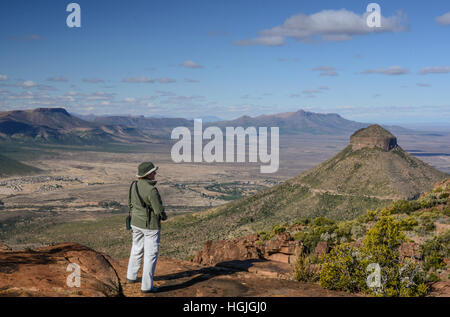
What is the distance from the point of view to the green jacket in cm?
840

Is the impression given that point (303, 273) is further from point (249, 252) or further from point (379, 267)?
point (249, 252)

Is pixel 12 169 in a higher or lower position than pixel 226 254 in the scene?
lower

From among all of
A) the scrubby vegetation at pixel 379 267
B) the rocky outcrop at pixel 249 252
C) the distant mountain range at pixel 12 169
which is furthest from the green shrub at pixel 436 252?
the distant mountain range at pixel 12 169

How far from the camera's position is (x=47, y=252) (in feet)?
33.6

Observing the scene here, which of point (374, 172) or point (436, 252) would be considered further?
point (374, 172)

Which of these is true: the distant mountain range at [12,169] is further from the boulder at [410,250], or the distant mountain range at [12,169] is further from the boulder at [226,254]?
the boulder at [410,250]

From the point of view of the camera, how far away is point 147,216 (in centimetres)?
852

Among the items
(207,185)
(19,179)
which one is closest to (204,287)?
(207,185)

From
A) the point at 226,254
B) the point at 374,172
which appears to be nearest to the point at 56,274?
the point at 226,254

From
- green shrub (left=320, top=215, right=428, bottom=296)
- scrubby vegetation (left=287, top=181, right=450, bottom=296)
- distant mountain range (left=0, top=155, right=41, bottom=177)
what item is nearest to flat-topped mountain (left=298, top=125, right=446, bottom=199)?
scrubby vegetation (left=287, top=181, right=450, bottom=296)

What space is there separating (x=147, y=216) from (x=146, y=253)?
81 cm

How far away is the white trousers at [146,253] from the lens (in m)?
8.43

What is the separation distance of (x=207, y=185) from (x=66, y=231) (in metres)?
100

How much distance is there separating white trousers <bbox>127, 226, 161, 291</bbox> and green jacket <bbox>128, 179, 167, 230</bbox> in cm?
16
